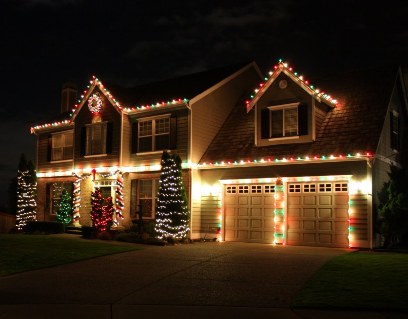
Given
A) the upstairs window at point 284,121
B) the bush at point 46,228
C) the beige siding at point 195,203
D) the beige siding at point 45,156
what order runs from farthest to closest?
the beige siding at point 45,156 < the bush at point 46,228 < the beige siding at point 195,203 < the upstairs window at point 284,121

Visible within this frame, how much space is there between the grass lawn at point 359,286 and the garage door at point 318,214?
4.68 m

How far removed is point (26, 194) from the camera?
28.8m

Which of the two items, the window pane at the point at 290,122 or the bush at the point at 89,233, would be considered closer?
the window pane at the point at 290,122

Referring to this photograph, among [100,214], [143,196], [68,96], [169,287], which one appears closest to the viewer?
[169,287]

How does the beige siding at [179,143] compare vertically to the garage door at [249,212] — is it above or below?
above

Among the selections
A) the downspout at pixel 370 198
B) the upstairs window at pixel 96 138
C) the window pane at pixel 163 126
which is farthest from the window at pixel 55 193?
the downspout at pixel 370 198

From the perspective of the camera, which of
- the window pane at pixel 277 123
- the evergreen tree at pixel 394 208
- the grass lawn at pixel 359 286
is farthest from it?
the window pane at pixel 277 123

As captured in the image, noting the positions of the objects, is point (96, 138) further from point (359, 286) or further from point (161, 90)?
point (359, 286)

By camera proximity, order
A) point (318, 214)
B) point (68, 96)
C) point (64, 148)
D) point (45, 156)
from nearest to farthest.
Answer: point (318, 214) → point (64, 148) → point (45, 156) → point (68, 96)

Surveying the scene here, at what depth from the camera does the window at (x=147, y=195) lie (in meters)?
24.4

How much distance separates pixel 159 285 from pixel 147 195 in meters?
13.7

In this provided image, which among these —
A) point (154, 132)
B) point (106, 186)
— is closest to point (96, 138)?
point (106, 186)

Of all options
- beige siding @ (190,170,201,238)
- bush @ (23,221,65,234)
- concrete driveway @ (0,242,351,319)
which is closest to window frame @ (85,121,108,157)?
bush @ (23,221,65,234)

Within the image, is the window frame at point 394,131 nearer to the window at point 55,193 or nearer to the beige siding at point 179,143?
the beige siding at point 179,143
